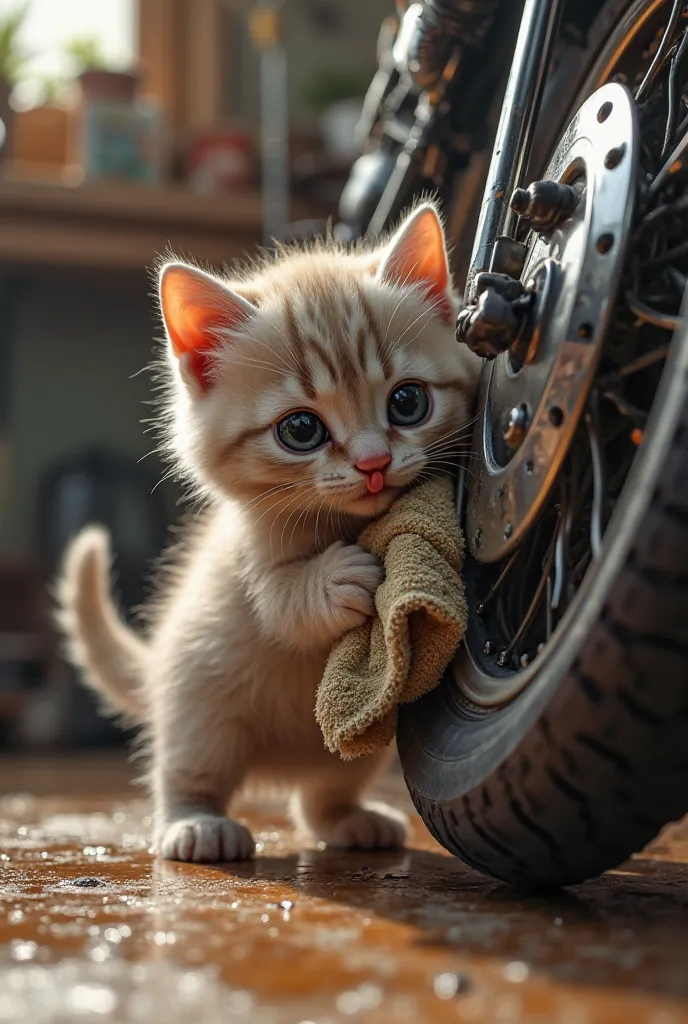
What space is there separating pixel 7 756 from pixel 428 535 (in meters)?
2.34

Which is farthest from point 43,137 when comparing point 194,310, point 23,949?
point 23,949

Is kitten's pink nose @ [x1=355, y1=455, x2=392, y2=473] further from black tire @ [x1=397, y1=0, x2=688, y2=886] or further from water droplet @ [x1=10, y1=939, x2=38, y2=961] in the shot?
water droplet @ [x1=10, y1=939, x2=38, y2=961]

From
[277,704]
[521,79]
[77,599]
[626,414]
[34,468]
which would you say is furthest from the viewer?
[34,468]

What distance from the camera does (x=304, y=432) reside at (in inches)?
45.5

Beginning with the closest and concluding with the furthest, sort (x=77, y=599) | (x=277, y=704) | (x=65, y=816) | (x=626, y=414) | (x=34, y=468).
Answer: (x=626, y=414)
(x=277, y=704)
(x=65, y=816)
(x=77, y=599)
(x=34, y=468)

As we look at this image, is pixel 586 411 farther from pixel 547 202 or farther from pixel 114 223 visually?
pixel 114 223

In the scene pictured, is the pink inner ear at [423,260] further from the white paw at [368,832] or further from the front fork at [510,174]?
the white paw at [368,832]

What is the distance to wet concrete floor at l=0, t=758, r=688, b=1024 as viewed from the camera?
0.61m

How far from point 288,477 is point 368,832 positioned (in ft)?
1.58

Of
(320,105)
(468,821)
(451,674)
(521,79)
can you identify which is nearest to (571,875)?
(468,821)

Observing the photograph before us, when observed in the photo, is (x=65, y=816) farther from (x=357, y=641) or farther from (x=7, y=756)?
(x=7, y=756)

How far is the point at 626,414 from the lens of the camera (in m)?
0.81

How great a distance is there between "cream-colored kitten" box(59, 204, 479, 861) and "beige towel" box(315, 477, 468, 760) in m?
0.04

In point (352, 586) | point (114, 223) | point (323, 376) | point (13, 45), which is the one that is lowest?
point (352, 586)
